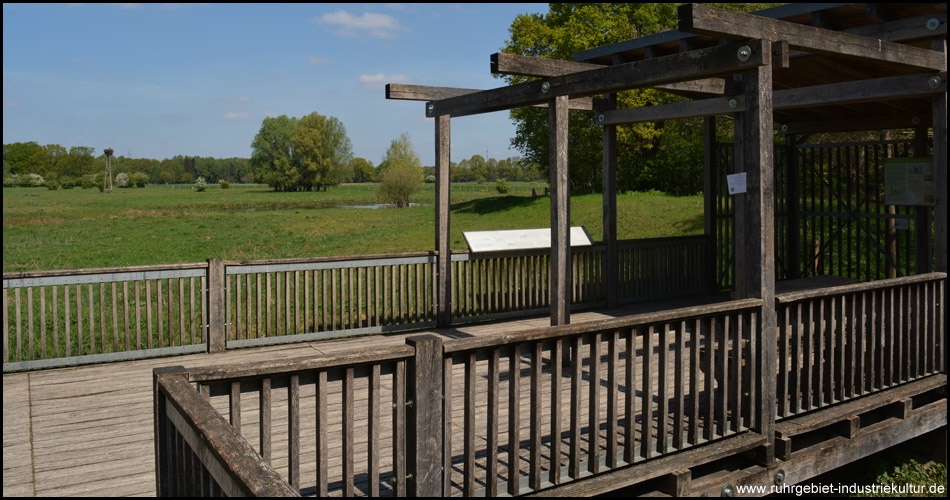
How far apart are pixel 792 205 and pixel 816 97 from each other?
4321mm

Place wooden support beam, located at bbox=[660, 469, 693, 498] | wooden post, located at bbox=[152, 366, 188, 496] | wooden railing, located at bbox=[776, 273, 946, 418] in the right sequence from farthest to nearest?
wooden railing, located at bbox=[776, 273, 946, 418] → wooden support beam, located at bbox=[660, 469, 693, 498] → wooden post, located at bbox=[152, 366, 188, 496]

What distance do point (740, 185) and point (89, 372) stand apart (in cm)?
586

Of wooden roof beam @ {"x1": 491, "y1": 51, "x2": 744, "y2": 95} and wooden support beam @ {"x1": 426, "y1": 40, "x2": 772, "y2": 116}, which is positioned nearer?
wooden support beam @ {"x1": 426, "y1": 40, "x2": 772, "y2": 116}

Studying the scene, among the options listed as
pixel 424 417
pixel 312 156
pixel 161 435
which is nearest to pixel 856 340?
pixel 424 417

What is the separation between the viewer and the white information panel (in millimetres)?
9117

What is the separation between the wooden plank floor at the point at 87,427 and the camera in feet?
14.2

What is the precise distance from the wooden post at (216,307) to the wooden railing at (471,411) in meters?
1.95

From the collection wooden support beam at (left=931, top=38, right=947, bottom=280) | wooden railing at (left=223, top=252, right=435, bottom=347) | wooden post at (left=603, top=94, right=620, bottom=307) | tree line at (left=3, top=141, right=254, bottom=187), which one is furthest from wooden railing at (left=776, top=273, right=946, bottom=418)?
tree line at (left=3, top=141, right=254, bottom=187)

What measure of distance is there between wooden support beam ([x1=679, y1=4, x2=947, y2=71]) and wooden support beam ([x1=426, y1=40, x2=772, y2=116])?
0.15 meters

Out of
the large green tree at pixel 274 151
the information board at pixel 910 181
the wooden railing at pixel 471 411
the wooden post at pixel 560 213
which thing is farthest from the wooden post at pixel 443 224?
the large green tree at pixel 274 151

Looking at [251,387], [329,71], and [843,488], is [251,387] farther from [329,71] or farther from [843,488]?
[329,71]

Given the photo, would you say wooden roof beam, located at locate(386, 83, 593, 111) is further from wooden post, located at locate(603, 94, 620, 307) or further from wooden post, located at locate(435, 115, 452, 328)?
wooden post, located at locate(603, 94, 620, 307)

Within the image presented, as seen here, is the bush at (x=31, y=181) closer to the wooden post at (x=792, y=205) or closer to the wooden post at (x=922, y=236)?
the wooden post at (x=792, y=205)

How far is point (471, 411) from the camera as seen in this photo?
364 centimetres
